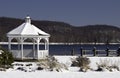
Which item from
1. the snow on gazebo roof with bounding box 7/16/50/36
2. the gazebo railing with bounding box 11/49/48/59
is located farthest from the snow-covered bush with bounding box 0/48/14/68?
the snow on gazebo roof with bounding box 7/16/50/36

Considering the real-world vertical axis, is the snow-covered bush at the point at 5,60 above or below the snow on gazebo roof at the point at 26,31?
below

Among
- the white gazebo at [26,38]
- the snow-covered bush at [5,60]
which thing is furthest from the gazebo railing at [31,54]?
the snow-covered bush at [5,60]

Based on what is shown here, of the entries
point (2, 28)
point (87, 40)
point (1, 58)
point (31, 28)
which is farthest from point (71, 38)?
point (1, 58)

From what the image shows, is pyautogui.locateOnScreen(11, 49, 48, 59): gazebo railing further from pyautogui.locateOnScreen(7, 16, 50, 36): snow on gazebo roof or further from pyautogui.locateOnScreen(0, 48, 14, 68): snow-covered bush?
pyautogui.locateOnScreen(0, 48, 14, 68): snow-covered bush

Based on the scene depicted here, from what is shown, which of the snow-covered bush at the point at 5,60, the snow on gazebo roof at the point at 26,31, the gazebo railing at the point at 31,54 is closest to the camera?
the snow-covered bush at the point at 5,60

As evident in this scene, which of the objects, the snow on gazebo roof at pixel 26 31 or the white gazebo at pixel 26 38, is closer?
the white gazebo at pixel 26 38

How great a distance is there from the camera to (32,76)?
72.1ft

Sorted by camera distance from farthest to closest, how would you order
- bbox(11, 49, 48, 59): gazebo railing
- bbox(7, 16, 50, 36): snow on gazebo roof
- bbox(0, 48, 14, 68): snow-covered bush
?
1. bbox(7, 16, 50, 36): snow on gazebo roof
2. bbox(11, 49, 48, 59): gazebo railing
3. bbox(0, 48, 14, 68): snow-covered bush

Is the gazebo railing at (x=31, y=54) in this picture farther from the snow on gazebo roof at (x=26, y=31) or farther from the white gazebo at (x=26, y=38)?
the snow on gazebo roof at (x=26, y=31)

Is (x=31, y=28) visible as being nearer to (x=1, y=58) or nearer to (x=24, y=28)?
(x=24, y=28)

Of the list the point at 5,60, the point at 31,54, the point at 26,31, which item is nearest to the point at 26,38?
the point at 26,31

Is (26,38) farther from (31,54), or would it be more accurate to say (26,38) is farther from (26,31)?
(31,54)

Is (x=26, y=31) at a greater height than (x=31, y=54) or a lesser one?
greater

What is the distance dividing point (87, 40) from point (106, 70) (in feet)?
441
